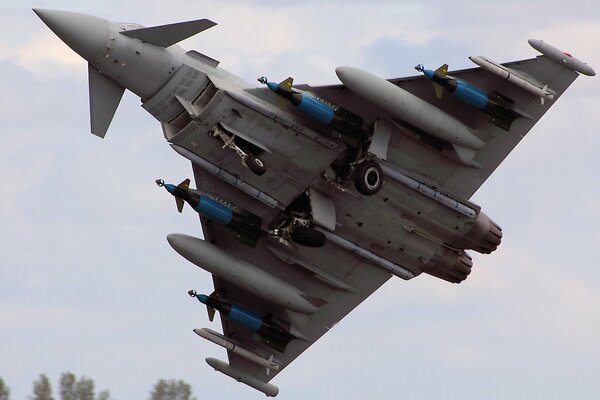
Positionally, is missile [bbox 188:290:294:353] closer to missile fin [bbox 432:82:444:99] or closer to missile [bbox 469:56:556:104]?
missile fin [bbox 432:82:444:99]

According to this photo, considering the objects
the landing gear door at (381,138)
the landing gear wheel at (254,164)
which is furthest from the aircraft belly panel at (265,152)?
the landing gear door at (381,138)

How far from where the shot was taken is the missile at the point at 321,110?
34750 mm

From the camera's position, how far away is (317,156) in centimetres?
3631

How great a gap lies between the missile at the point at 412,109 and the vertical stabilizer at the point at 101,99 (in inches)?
205

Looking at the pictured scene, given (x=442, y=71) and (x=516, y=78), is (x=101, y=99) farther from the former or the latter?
(x=516, y=78)


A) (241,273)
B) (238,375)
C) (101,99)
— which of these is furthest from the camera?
(238,375)

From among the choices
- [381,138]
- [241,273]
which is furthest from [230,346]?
[381,138]

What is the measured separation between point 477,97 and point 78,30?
9.12 m

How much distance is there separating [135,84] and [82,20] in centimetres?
192

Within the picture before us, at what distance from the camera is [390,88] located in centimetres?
3491

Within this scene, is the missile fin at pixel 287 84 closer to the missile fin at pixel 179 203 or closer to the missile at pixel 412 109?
the missile at pixel 412 109

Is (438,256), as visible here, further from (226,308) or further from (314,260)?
(226,308)

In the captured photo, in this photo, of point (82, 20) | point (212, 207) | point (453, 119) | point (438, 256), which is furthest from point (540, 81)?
point (82, 20)

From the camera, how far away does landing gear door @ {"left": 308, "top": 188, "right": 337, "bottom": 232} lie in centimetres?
3706
